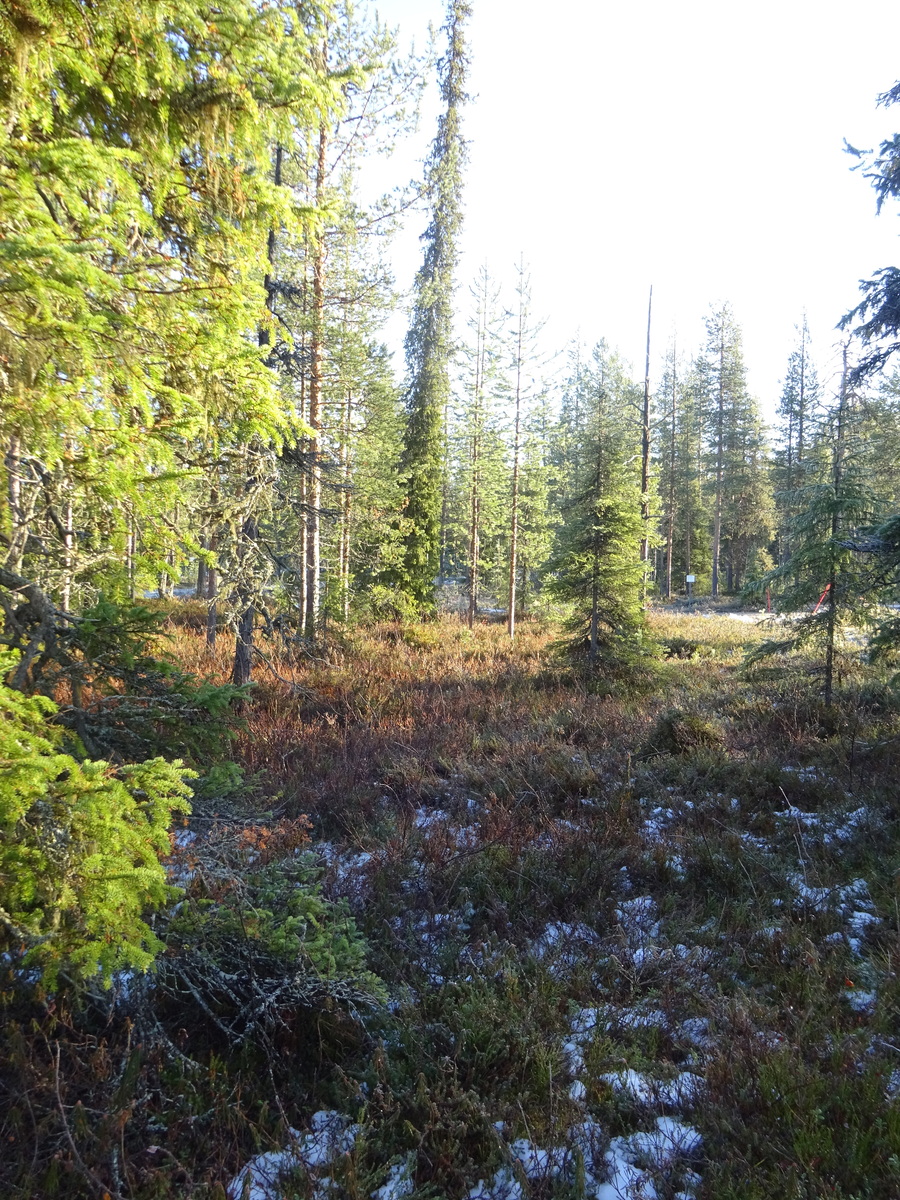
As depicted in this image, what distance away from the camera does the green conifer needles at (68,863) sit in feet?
7.09

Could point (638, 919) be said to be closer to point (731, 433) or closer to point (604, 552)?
point (604, 552)

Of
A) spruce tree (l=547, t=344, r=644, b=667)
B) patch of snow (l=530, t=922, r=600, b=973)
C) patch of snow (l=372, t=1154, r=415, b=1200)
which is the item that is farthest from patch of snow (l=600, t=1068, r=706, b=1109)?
spruce tree (l=547, t=344, r=644, b=667)

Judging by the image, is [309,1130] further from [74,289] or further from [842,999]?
[74,289]

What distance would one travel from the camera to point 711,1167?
8.86 ft

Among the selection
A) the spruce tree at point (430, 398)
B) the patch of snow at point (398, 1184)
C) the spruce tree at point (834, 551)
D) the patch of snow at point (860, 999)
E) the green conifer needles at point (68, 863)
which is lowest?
the patch of snow at point (398, 1184)

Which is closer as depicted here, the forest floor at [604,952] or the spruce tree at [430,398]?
the forest floor at [604,952]

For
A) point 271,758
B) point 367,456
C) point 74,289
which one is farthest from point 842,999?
point 367,456

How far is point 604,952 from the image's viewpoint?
4.36m

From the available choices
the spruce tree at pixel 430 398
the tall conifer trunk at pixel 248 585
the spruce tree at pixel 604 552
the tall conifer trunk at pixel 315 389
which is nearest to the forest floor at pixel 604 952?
the tall conifer trunk at pixel 248 585

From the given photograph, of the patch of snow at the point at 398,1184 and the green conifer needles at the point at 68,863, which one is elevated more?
the green conifer needles at the point at 68,863

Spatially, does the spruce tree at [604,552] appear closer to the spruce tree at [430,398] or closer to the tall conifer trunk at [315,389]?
the tall conifer trunk at [315,389]

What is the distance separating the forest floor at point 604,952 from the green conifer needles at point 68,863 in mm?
1444

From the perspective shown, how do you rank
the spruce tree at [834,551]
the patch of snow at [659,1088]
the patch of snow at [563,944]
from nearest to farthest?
the patch of snow at [659,1088], the patch of snow at [563,944], the spruce tree at [834,551]

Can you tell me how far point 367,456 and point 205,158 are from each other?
13.0m
